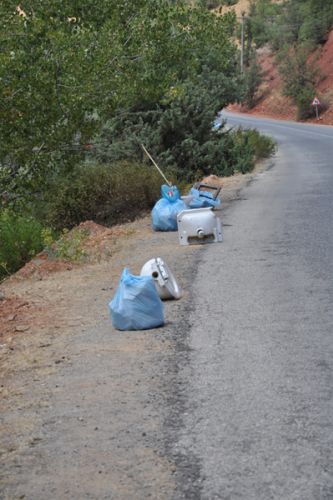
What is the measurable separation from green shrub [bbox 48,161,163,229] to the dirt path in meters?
8.14

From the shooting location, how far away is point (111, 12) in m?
16.1

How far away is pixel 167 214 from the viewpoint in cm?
1536

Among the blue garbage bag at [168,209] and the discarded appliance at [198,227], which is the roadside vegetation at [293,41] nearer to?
the blue garbage bag at [168,209]

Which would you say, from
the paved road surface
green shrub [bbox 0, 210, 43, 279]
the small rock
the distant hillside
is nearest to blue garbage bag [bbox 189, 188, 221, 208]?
green shrub [bbox 0, 210, 43, 279]

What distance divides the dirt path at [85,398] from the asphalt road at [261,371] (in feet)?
0.53

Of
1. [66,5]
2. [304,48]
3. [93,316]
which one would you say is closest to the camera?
[93,316]

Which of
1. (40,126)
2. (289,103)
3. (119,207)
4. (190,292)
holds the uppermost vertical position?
(40,126)

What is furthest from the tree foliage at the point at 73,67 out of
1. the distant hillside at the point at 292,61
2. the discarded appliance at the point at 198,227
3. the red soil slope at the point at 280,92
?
the distant hillside at the point at 292,61

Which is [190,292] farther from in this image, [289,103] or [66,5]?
[289,103]

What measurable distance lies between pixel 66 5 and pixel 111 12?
2872mm

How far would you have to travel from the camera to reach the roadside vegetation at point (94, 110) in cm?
1138

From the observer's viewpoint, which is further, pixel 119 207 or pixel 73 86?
pixel 119 207

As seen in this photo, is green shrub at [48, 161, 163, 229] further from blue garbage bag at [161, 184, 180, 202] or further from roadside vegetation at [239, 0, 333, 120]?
roadside vegetation at [239, 0, 333, 120]

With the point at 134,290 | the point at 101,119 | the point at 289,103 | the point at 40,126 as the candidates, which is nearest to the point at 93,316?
the point at 134,290
